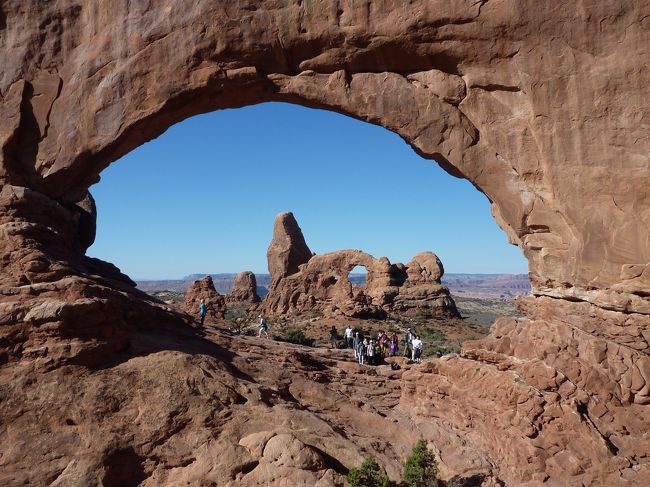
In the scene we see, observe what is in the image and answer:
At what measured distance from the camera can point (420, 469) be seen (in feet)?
28.1

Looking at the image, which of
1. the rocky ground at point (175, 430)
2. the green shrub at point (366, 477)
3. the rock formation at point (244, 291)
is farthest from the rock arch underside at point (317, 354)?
the rock formation at point (244, 291)

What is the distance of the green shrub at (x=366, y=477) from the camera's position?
775cm

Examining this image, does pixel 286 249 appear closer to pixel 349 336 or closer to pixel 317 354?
pixel 349 336

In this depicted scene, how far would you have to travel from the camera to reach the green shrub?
25.4 ft

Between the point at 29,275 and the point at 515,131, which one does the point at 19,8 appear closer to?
the point at 29,275

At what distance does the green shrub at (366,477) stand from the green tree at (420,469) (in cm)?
83

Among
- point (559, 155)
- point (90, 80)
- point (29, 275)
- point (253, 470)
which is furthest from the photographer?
point (90, 80)

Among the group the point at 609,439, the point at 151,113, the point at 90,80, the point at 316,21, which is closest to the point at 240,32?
the point at 316,21

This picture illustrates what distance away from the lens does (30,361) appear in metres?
8.38

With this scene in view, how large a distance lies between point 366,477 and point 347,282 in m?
34.4

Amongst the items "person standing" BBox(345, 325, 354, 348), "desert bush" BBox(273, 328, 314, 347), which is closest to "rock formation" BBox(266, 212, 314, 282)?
"desert bush" BBox(273, 328, 314, 347)

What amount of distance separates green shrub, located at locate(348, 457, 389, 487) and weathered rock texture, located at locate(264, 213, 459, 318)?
3211 cm

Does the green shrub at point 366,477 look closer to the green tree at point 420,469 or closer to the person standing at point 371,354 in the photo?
→ the green tree at point 420,469

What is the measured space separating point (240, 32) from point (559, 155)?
7.74m
